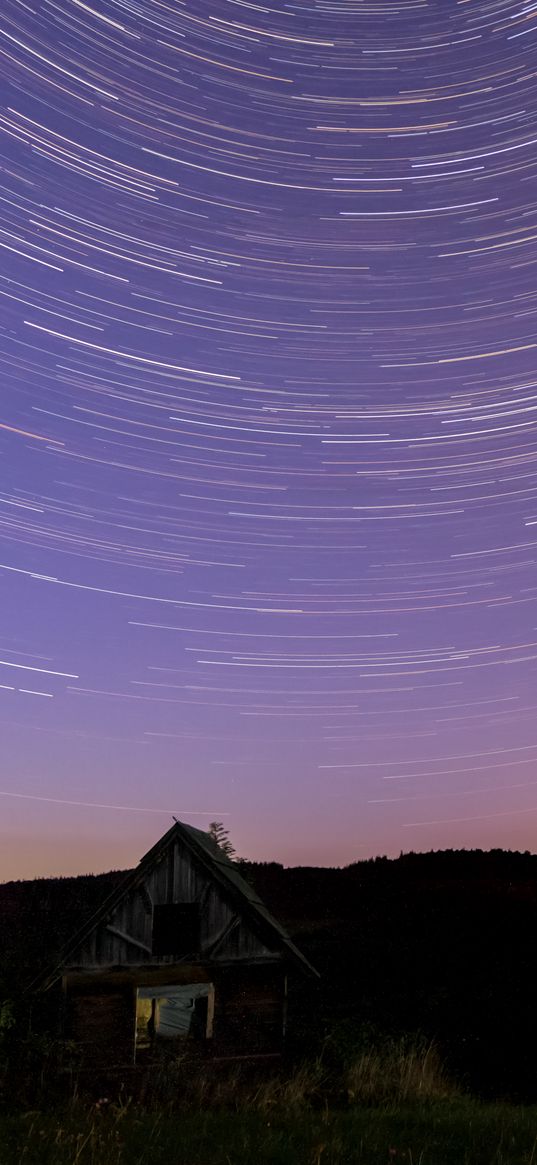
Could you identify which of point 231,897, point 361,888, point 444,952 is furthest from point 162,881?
point 361,888

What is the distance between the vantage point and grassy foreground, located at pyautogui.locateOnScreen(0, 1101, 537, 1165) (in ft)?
31.1

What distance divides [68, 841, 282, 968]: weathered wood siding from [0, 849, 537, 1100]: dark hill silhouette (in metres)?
0.88

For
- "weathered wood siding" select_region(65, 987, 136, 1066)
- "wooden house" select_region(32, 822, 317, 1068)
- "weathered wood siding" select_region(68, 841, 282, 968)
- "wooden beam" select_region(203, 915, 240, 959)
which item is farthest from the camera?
"wooden beam" select_region(203, 915, 240, 959)

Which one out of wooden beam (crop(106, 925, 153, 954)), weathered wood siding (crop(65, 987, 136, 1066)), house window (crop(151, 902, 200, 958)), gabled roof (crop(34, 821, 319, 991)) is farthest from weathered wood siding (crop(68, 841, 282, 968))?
house window (crop(151, 902, 200, 958))

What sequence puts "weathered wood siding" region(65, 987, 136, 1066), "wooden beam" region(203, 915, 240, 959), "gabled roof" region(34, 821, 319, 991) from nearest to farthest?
"weathered wood siding" region(65, 987, 136, 1066) < "gabled roof" region(34, 821, 319, 991) < "wooden beam" region(203, 915, 240, 959)

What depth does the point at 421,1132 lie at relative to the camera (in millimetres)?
12969

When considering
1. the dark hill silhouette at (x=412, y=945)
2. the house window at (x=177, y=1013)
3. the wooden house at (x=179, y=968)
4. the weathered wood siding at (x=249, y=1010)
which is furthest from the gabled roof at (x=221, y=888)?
the house window at (x=177, y=1013)

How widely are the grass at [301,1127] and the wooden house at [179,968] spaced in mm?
1406

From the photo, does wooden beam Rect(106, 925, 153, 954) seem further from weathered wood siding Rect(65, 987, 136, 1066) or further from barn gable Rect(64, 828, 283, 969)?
weathered wood siding Rect(65, 987, 136, 1066)

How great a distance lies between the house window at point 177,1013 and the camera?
70.0 ft

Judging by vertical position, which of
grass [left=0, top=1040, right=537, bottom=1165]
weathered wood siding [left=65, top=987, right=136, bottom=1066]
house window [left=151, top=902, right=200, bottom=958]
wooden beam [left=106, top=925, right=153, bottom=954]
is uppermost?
house window [left=151, top=902, right=200, bottom=958]

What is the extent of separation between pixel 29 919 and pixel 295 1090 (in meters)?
17.8

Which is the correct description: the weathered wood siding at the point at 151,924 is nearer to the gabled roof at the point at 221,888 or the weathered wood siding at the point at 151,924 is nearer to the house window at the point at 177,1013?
the gabled roof at the point at 221,888

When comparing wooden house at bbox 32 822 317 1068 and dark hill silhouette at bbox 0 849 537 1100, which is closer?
wooden house at bbox 32 822 317 1068
